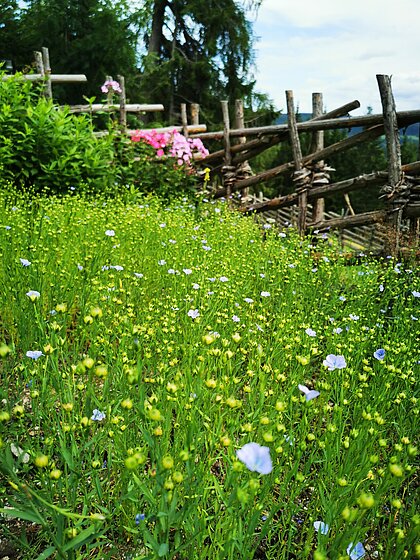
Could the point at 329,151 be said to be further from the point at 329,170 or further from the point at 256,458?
the point at 256,458

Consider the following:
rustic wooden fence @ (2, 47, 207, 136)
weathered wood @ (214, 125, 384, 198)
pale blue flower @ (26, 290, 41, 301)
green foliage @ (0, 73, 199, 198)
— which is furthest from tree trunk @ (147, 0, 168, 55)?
pale blue flower @ (26, 290, 41, 301)

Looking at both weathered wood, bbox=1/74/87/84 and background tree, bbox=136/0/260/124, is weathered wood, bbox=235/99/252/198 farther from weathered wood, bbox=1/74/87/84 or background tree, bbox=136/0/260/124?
background tree, bbox=136/0/260/124

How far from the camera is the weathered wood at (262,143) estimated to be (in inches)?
245

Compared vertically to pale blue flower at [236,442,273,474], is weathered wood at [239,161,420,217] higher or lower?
higher

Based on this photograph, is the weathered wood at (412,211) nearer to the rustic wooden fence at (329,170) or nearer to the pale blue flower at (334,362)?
the rustic wooden fence at (329,170)

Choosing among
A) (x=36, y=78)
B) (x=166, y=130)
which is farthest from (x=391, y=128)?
(x=36, y=78)

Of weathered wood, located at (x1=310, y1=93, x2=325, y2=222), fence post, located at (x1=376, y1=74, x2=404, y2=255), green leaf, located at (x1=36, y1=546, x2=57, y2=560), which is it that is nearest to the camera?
green leaf, located at (x1=36, y1=546, x2=57, y2=560)

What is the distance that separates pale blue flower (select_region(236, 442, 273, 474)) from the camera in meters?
0.99

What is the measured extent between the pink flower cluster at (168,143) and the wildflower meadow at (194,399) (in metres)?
2.61

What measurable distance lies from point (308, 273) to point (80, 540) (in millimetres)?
2989

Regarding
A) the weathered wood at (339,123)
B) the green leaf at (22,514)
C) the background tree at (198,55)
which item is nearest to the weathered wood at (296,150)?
the weathered wood at (339,123)

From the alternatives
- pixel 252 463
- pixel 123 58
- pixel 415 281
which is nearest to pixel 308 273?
pixel 415 281

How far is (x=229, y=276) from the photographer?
3.07m

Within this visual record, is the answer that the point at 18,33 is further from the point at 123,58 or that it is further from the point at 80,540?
the point at 80,540
